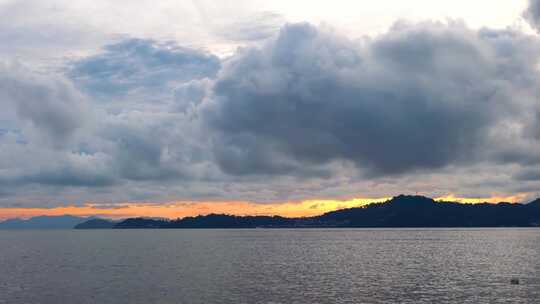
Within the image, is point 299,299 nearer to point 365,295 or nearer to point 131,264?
point 365,295

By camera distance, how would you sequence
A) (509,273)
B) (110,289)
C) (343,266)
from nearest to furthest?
(110,289), (509,273), (343,266)

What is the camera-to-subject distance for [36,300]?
3755 inches

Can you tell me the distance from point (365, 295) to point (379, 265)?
63275 mm

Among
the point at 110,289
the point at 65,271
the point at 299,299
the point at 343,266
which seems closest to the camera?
the point at 299,299

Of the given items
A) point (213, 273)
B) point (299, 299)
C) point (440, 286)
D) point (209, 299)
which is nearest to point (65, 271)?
point (213, 273)

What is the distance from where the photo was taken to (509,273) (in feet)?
433

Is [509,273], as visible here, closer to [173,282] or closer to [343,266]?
[343,266]

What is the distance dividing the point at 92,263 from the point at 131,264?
14.6 metres

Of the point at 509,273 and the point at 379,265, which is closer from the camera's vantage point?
the point at 509,273

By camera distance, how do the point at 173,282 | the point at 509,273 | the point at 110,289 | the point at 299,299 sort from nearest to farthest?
1. the point at 299,299
2. the point at 110,289
3. the point at 173,282
4. the point at 509,273

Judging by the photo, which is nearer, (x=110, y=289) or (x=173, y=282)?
(x=110, y=289)

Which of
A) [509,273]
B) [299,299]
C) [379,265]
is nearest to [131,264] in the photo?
[379,265]

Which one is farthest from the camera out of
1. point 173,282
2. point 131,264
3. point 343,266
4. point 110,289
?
point 131,264

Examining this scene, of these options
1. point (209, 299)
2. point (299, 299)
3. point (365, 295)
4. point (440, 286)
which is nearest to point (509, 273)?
point (440, 286)
